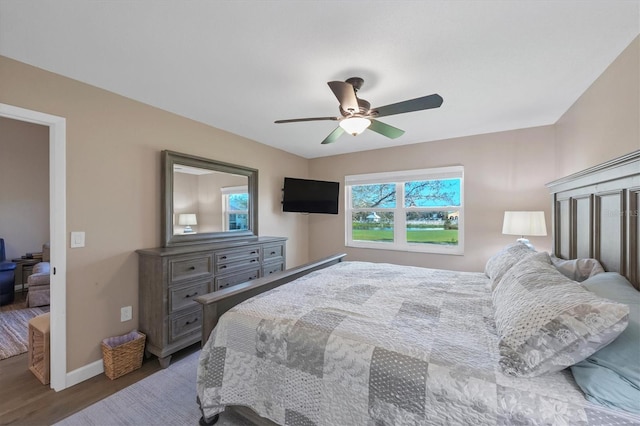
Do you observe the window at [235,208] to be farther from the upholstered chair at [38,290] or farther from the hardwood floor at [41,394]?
the upholstered chair at [38,290]

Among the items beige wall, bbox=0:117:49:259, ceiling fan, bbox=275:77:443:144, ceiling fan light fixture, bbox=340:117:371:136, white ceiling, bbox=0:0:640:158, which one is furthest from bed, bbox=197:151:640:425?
beige wall, bbox=0:117:49:259

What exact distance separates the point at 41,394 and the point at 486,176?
16.3 feet

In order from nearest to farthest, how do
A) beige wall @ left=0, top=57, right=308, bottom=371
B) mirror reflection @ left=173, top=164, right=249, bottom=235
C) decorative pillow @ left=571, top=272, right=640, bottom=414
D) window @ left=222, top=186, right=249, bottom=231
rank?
decorative pillow @ left=571, top=272, right=640, bottom=414 < beige wall @ left=0, top=57, right=308, bottom=371 < mirror reflection @ left=173, top=164, right=249, bottom=235 < window @ left=222, top=186, right=249, bottom=231

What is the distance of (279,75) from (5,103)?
6.31 feet

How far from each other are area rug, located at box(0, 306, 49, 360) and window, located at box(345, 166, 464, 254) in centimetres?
410

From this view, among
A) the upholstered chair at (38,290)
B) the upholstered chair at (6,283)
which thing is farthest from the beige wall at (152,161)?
the upholstered chair at (6,283)

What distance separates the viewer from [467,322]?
57.0 inches

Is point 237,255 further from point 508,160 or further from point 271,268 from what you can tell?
point 508,160

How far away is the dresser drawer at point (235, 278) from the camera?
2.83m

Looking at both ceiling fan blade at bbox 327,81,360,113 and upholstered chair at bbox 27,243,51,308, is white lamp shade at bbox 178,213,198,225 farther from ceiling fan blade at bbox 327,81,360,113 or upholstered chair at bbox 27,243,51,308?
upholstered chair at bbox 27,243,51,308

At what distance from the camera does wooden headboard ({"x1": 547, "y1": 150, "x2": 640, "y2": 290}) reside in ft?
4.33

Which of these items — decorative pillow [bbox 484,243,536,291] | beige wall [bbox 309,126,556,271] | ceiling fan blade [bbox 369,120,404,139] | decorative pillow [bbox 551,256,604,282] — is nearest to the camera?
decorative pillow [bbox 551,256,604,282]

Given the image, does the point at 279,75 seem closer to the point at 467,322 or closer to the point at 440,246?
the point at 467,322

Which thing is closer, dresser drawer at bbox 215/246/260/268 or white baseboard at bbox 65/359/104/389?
white baseboard at bbox 65/359/104/389
